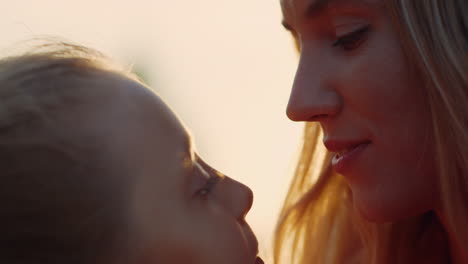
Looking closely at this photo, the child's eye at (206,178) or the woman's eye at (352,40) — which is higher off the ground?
the woman's eye at (352,40)

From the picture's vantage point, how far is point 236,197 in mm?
3168

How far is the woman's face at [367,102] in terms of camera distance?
10.3ft

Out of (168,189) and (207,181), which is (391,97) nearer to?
(207,181)

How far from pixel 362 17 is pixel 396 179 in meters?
0.60

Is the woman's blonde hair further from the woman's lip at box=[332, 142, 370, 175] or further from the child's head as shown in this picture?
the woman's lip at box=[332, 142, 370, 175]

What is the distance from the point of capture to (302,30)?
3.26 metres

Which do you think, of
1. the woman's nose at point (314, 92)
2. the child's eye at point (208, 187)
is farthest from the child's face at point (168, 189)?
the woman's nose at point (314, 92)

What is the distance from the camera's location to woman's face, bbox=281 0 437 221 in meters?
3.14

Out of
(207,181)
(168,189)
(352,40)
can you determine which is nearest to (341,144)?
(352,40)

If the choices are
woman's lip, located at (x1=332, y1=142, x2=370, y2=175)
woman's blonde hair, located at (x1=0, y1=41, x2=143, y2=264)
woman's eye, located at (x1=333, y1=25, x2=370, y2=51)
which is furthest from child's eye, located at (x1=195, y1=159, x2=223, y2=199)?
woman's eye, located at (x1=333, y1=25, x2=370, y2=51)

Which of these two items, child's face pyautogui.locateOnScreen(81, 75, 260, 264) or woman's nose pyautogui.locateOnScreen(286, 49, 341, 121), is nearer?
child's face pyautogui.locateOnScreen(81, 75, 260, 264)

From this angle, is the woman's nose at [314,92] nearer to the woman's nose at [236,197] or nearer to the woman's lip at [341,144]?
the woman's lip at [341,144]

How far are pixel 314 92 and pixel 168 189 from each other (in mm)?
661

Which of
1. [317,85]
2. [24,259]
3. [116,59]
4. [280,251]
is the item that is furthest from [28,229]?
[280,251]
